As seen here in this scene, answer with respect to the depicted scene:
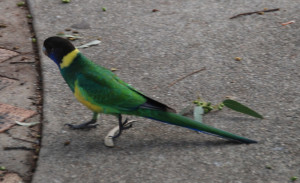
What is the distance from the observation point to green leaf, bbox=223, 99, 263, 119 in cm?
342

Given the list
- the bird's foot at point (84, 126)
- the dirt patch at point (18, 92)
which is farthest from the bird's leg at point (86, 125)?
the dirt patch at point (18, 92)

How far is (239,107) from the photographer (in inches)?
136

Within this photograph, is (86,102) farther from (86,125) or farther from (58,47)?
(58,47)

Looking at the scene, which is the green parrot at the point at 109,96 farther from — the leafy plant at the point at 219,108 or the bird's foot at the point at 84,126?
the leafy plant at the point at 219,108

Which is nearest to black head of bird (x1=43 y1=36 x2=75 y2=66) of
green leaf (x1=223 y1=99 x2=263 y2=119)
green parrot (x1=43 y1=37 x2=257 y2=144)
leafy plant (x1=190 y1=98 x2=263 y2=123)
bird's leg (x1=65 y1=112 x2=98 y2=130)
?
green parrot (x1=43 y1=37 x2=257 y2=144)

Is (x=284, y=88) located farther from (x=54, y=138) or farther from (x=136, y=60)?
(x=54, y=138)

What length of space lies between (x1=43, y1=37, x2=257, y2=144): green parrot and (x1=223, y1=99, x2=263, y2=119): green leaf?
0.31 meters

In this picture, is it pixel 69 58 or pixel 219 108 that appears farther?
pixel 219 108

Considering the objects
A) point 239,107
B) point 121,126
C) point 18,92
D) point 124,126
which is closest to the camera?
point 121,126

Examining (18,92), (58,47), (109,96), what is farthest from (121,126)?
(18,92)

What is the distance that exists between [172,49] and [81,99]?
1368 millimetres

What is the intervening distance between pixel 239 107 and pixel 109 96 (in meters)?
0.93

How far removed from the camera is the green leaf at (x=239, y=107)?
11.2ft

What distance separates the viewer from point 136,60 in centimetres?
417
